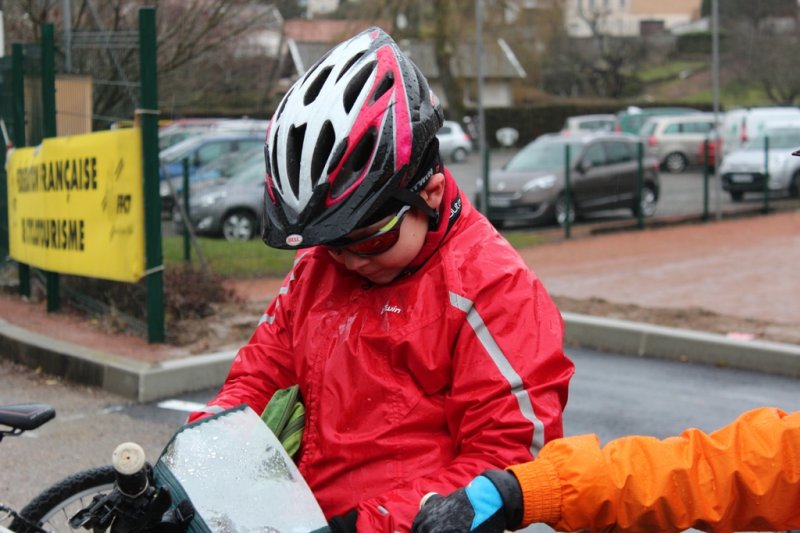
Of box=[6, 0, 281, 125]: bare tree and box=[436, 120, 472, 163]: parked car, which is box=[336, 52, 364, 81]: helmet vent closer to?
box=[6, 0, 281, 125]: bare tree

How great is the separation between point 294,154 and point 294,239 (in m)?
0.19

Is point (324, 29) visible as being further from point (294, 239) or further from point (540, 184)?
point (294, 239)

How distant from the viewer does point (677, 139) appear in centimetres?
3653

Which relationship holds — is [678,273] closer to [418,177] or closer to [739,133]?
[418,177]

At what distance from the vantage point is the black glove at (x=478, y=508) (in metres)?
2.04

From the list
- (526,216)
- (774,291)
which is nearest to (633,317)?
(774,291)

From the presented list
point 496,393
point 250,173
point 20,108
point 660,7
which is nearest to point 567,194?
point 250,173

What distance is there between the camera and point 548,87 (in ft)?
235

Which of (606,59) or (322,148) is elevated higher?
(606,59)

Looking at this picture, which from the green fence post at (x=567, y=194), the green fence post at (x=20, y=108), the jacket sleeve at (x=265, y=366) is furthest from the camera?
the green fence post at (x=567, y=194)

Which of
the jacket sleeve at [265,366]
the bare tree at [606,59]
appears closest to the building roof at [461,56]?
the bare tree at [606,59]

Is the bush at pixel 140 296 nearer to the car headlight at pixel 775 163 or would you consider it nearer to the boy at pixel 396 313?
the boy at pixel 396 313

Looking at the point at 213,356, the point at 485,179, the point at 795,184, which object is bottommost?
the point at 213,356

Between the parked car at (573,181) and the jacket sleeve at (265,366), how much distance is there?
17.5 metres
